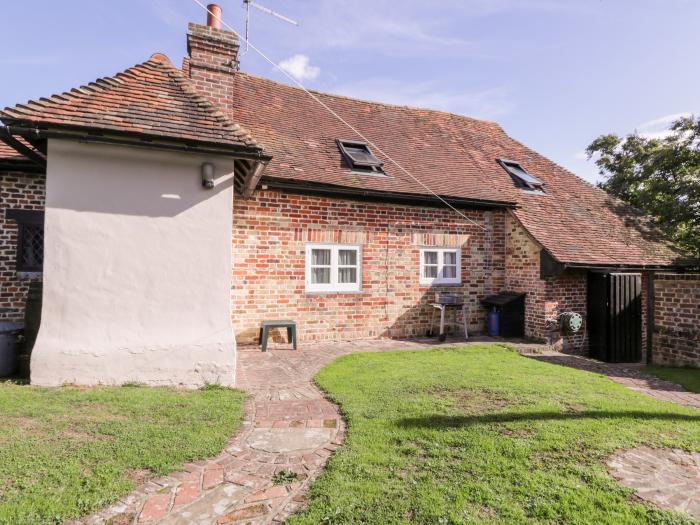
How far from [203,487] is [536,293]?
8771 millimetres

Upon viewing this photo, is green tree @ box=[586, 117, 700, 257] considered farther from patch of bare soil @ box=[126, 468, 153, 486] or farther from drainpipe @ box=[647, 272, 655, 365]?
patch of bare soil @ box=[126, 468, 153, 486]

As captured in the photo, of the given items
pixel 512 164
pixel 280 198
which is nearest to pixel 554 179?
pixel 512 164

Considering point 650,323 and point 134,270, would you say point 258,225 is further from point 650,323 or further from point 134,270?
point 650,323

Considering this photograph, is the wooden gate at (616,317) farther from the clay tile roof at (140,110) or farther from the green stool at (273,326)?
the clay tile roof at (140,110)

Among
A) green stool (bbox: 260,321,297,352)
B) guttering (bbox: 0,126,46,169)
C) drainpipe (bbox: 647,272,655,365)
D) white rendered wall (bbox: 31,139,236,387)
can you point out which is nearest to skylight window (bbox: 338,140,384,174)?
green stool (bbox: 260,321,297,352)

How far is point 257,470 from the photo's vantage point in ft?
11.0

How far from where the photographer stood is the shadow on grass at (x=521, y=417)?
13.8ft

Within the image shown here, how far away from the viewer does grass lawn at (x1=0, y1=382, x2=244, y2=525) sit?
9.21ft

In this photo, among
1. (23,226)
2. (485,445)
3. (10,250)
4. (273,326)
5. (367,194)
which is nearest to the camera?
(485,445)

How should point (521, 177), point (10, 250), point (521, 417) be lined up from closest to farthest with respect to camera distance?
point (521, 417) → point (10, 250) → point (521, 177)

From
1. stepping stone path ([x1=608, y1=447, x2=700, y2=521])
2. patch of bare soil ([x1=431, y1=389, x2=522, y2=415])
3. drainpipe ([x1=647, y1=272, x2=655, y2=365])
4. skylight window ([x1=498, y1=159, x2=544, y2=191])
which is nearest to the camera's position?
stepping stone path ([x1=608, y1=447, x2=700, y2=521])

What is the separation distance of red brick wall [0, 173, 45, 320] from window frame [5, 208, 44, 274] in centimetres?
6

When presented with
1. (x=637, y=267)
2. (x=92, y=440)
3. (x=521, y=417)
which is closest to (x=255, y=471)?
(x=92, y=440)

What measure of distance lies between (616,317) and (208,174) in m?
9.40
